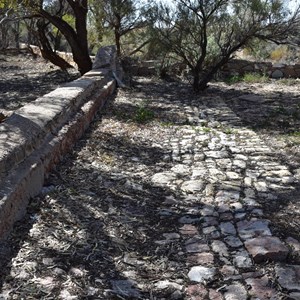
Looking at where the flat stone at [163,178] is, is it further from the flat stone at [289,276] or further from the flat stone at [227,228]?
the flat stone at [289,276]

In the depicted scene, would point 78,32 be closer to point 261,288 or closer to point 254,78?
point 254,78

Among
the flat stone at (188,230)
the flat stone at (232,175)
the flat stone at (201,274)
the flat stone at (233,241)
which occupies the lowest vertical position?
the flat stone at (232,175)

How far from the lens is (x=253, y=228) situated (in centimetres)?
309

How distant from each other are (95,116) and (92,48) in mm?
11403

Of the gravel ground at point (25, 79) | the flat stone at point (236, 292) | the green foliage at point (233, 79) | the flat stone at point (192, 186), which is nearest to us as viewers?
Answer: the flat stone at point (236, 292)

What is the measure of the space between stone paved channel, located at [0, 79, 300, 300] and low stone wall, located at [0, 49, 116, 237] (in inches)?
4.8

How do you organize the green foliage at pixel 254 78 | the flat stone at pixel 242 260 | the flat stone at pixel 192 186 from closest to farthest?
the flat stone at pixel 242 260, the flat stone at pixel 192 186, the green foliage at pixel 254 78

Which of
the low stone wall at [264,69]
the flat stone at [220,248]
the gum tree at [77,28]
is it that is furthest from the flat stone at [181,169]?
the low stone wall at [264,69]

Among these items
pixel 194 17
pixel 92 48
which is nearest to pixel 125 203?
pixel 194 17

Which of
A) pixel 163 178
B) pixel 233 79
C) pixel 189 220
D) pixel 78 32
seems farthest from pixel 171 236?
pixel 78 32

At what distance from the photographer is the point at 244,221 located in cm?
322

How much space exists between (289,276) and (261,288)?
0.61 ft

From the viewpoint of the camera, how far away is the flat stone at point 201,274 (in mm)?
2537

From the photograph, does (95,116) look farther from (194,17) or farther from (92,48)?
(92,48)
